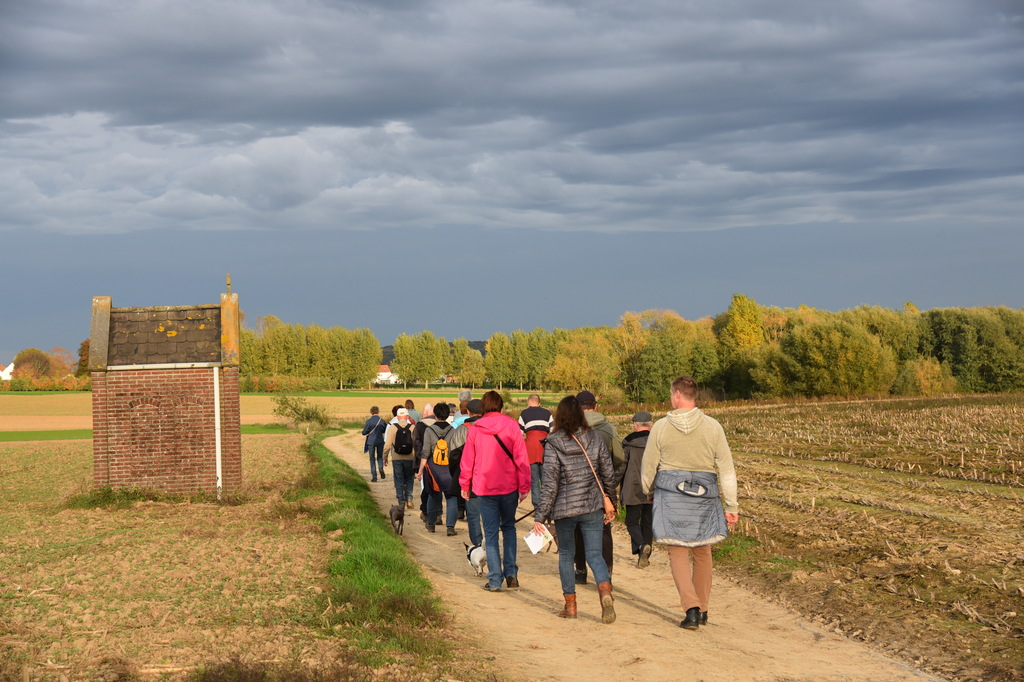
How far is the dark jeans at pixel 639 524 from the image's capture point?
11.3m

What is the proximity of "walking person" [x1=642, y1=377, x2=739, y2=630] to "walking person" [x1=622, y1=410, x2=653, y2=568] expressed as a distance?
2401mm

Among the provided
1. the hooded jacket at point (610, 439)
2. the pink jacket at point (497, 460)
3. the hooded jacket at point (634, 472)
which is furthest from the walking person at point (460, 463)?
the hooded jacket at point (634, 472)

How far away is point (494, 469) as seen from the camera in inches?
386

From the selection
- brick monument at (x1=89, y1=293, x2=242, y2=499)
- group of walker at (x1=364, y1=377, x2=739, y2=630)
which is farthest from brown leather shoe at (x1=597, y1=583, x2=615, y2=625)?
brick monument at (x1=89, y1=293, x2=242, y2=499)

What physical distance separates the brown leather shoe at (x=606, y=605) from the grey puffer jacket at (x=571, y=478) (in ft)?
2.28

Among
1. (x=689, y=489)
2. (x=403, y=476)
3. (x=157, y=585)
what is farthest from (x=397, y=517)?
(x=689, y=489)

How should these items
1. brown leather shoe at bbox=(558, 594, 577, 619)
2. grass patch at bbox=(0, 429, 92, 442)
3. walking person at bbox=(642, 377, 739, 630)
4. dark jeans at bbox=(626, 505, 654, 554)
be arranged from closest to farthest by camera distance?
1. walking person at bbox=(642, 377, 739, 630)
2. brown leather shoe at bbox=(558, 594, 577, 619)
3. dark jeans at bbox=(626, 505, 654, 554)
4. grass patch at bbox=(0, 429, 92, 442)

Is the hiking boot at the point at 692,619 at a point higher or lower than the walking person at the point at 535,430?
lower

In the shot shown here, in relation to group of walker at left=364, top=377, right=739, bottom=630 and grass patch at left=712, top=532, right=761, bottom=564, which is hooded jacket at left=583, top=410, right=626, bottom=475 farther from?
grass patch at left=712, top=532, right=761, bottom=564

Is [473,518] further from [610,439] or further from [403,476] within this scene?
[403,476]

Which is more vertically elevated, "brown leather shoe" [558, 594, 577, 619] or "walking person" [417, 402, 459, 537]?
"walking person" [417, 402, 459, 537]

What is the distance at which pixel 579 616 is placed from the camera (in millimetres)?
8750

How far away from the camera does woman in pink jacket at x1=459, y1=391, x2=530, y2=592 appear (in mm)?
9812

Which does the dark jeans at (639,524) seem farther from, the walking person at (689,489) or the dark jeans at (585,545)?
the walking person at (689,489)
